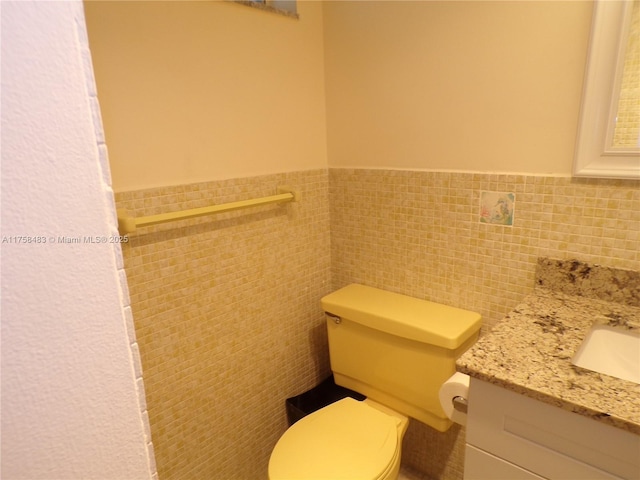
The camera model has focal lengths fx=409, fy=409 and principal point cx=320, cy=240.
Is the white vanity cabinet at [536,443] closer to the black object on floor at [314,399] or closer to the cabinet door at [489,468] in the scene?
the cabinet door at [489,468]

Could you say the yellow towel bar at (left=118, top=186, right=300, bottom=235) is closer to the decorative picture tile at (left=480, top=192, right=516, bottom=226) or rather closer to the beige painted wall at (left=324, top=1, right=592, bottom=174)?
the beige painted wall at (left=324, top=1, right=592, bottom=174)

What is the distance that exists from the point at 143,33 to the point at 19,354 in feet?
3.38

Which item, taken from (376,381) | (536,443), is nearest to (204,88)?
(376,381)

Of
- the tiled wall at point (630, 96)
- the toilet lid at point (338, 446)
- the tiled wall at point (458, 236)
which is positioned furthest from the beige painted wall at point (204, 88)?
the tiled wall at point (630, 96)

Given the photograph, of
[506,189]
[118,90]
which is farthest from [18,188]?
[506,189]

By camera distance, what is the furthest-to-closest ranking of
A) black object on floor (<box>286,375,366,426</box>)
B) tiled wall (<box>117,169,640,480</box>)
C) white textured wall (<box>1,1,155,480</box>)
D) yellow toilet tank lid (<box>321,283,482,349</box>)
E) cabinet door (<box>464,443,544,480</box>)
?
1. black object on floor (<box>286,375,366,426</box>)
2. yellow toilet tank lid (<box>321,283,482,349</box>)
3. tiled wall (<box>117,169,640,480</box>)
4. cabinet door (<box>464,443,544,480</box>)
5. white textured wall (<box>1,1,155,480</box>)

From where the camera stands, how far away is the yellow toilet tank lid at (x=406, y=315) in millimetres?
1330

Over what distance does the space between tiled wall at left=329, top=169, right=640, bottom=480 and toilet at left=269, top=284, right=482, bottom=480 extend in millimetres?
112

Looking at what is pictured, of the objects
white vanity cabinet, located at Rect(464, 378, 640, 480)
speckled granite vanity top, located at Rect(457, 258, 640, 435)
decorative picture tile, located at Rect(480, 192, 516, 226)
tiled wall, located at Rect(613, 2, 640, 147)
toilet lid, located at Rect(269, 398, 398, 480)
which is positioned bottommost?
toilet lid, located at Rect(269, 398, 398, 480)

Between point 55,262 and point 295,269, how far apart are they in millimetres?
1293

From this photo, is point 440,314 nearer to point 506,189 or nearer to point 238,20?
point 506,189

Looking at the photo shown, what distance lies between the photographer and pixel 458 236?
1.44 metres

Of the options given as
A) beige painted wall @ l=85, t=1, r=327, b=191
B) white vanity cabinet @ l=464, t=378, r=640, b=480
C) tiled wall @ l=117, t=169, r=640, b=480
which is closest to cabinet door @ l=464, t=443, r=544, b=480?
white vanity cabinet @ l=464, t=378, r=640, b=480

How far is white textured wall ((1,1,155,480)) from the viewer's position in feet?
1.27
